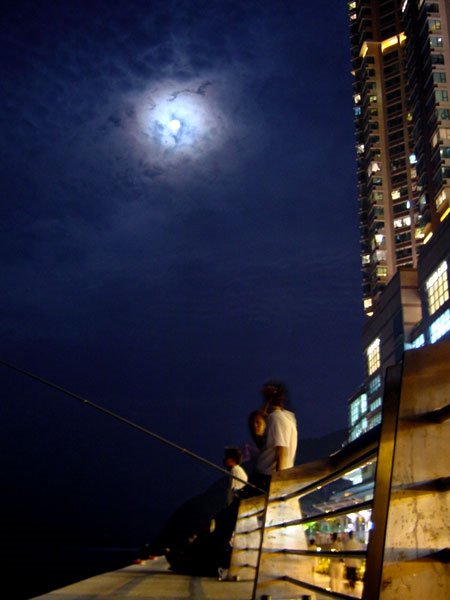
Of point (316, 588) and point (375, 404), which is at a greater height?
point (375, 404)

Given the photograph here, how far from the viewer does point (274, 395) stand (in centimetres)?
480

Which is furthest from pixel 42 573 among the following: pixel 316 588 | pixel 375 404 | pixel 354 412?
pixel 316 588

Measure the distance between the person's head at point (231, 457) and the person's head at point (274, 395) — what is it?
190cm

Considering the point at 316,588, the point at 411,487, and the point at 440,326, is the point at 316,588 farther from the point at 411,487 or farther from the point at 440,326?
the point at 440,326

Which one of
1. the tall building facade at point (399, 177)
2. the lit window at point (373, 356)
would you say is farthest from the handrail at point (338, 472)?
the lit window at point (373, 356)

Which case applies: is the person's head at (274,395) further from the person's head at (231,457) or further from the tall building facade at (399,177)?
the tall building facade at (399,177)

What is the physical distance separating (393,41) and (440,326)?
59.1m

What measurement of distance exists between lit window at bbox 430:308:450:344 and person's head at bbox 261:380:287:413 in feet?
144

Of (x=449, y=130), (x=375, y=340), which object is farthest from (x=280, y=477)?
(x=375, y=340)

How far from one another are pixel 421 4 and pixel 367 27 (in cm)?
3037

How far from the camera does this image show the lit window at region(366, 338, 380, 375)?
6706 cm

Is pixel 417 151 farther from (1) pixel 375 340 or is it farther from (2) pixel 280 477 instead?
(2) pixel 280 477

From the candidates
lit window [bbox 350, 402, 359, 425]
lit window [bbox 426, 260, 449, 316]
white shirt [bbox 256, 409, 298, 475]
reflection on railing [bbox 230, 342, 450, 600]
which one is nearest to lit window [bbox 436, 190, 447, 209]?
lit window [bbox 426, 260, 449, 316]

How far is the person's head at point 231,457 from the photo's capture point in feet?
21.4
